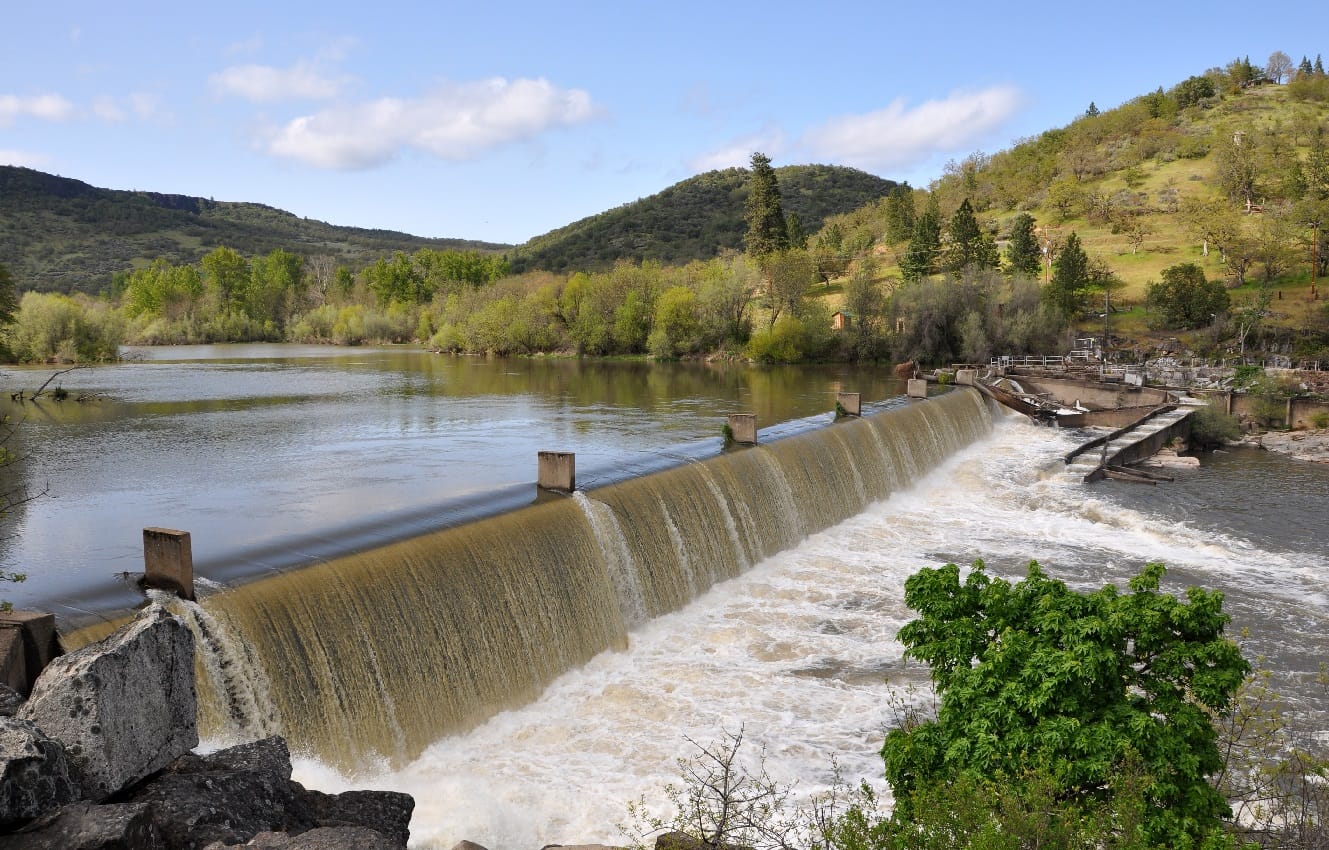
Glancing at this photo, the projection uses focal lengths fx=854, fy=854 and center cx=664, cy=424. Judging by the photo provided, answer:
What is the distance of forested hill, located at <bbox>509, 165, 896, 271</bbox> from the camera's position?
511 feet

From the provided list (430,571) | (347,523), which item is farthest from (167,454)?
(430,571)

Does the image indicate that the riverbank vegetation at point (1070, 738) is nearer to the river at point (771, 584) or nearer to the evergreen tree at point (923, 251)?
the river at point (771, 584)

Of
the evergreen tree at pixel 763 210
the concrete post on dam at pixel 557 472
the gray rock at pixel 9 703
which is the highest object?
the evergreen tree at pixel 763 210

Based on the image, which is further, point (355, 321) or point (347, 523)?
point (355, 321)

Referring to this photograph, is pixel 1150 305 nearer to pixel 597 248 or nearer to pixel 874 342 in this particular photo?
pixel 874 342

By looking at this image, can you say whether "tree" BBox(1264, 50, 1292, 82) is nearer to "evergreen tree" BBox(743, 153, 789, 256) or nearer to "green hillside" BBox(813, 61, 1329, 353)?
"green hillside" BBox(813, 61, 1329, 353)

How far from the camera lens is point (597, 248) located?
16212cm

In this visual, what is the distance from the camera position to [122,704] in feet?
17.9

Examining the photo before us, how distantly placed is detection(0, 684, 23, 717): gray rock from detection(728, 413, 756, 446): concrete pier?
17.1m

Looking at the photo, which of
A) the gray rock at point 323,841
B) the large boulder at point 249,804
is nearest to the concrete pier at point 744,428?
the large boulder at point 249,804

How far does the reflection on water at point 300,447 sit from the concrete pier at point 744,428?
2.64 feet

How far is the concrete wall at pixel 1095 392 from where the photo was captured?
4078cm

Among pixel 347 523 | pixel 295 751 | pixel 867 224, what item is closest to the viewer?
pixel 295 751

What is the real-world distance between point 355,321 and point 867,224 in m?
64.7
